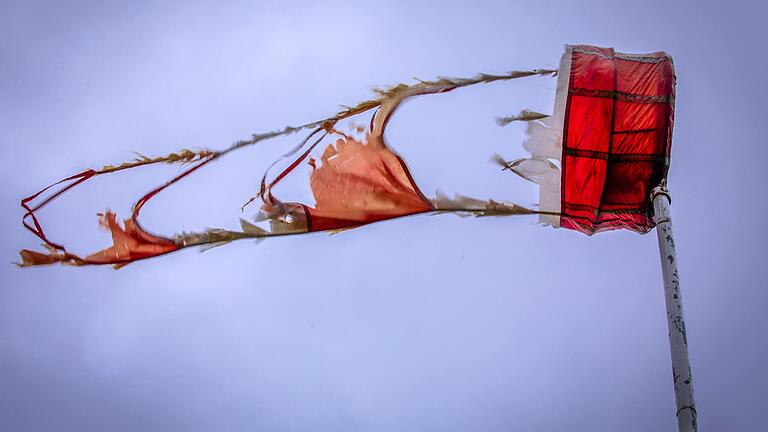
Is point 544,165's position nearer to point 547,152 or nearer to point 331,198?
point 547,152

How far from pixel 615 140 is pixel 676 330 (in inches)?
124

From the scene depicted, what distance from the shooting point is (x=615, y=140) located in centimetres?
1184

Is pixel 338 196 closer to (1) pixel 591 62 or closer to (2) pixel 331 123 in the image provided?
(2) pixel 331 123

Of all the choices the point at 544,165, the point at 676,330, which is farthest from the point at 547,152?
the point at 676,330

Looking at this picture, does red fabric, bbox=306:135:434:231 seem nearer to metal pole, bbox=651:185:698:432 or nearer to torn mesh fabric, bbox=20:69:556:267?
torn mesh fabric, bbox=20:69:556:267

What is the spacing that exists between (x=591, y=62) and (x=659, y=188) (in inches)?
77.9

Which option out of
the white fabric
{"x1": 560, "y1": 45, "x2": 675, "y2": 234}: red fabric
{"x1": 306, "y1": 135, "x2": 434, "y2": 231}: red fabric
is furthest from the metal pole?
{"x1": 306, "y1": 135, "x2": 434, "y2": 231}: red fabric

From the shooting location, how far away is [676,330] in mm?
9523

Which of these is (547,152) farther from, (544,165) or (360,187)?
(360,187)

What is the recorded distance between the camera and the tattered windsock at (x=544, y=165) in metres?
11.4

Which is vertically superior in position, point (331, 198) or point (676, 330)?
point (331, 198)

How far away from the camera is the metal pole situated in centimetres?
898

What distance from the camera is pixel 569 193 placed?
39.3 ft

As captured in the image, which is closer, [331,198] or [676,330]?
[676,330]
